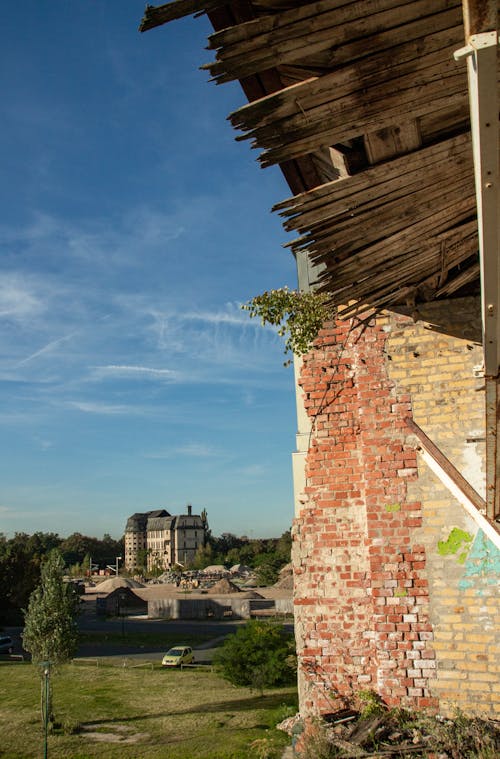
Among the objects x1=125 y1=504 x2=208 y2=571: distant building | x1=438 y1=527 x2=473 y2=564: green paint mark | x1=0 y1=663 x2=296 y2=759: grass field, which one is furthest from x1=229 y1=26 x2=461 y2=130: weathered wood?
x1=125 y1=504 x2=208 y2=571: distant building

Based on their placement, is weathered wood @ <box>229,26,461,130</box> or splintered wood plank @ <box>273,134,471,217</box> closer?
weathered wood @ <box>229,26,461,130</box>

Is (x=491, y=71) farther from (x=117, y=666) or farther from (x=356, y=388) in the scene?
(x=117, y=666)

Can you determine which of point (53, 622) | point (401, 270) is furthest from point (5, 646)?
point (401, 270)

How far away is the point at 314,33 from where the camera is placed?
2.27 meters

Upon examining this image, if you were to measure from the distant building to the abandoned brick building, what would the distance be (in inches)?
4151

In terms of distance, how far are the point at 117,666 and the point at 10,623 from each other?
1983 cm

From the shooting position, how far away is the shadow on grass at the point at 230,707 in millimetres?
16953

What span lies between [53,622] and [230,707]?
243 inches

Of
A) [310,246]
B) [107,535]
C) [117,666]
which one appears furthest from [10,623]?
[107,535]

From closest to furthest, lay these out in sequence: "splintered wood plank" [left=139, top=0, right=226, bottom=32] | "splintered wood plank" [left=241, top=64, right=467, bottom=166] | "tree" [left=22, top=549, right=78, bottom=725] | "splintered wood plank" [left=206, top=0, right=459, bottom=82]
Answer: "splintered wood plank" [left=139, top=0, right=226, bottom=32] → "splintered wood plank" [left=206, top=0, right=459, bottom=82] → "splintered wood plank" [left=241, top=64, right=467, bottom=166] → "tree" [left=22, top=549, right=78, bottom=725]

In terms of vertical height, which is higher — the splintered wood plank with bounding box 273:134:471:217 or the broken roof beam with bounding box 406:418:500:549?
the splintered wood plank with bounding box 273:134:471:217

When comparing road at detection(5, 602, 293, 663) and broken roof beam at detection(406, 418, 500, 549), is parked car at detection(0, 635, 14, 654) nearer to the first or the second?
road at detection(5, 602, 293, 663)

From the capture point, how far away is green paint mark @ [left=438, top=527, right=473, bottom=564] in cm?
568

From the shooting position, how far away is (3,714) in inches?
691
